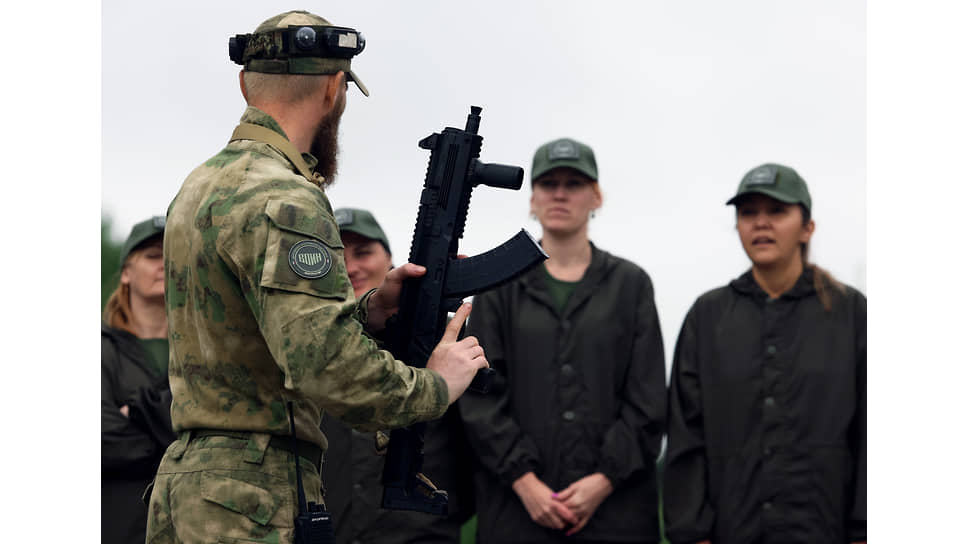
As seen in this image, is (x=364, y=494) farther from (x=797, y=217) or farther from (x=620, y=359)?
(x=797, y=217)

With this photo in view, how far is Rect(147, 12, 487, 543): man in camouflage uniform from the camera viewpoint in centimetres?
348

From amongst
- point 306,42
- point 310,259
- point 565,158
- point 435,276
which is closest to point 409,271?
point 435,276

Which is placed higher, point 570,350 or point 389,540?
point 570,350

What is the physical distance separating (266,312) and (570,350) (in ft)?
10.5

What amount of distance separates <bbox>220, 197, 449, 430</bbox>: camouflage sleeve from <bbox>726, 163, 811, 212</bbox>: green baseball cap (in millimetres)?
3497

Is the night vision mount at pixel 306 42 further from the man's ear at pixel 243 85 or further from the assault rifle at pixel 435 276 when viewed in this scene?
the assault rifle at pixel 435 276

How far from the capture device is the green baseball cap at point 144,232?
6.91m

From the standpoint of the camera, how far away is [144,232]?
275 inches

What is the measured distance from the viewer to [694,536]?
621 centimetres

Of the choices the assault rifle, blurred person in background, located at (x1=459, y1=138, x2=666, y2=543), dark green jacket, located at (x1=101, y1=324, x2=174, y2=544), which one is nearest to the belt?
the assault rifle

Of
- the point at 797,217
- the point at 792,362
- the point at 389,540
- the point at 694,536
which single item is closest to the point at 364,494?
the point at 389,540

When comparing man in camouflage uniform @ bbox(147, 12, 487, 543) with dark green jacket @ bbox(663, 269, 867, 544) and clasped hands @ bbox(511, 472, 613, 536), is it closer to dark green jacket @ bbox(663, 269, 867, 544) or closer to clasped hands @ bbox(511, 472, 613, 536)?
clasped hands @ bbox(511, 472, 613, 536)

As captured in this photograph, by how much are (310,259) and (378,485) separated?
3.04 metres

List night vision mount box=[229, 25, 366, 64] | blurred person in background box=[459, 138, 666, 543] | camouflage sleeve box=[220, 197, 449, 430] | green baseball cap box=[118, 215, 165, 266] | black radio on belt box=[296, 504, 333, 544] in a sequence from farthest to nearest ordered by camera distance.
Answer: green baseball cap box=[118, 215, 165, 266] < blurred person in background box=[459, 138, 666, 543] < night vision mount box=[229, 25, 366, 64] < black radio on belt box=[296, 504, 333, 544] < camouflage sleeve box=[220, 197, 449, 430]
